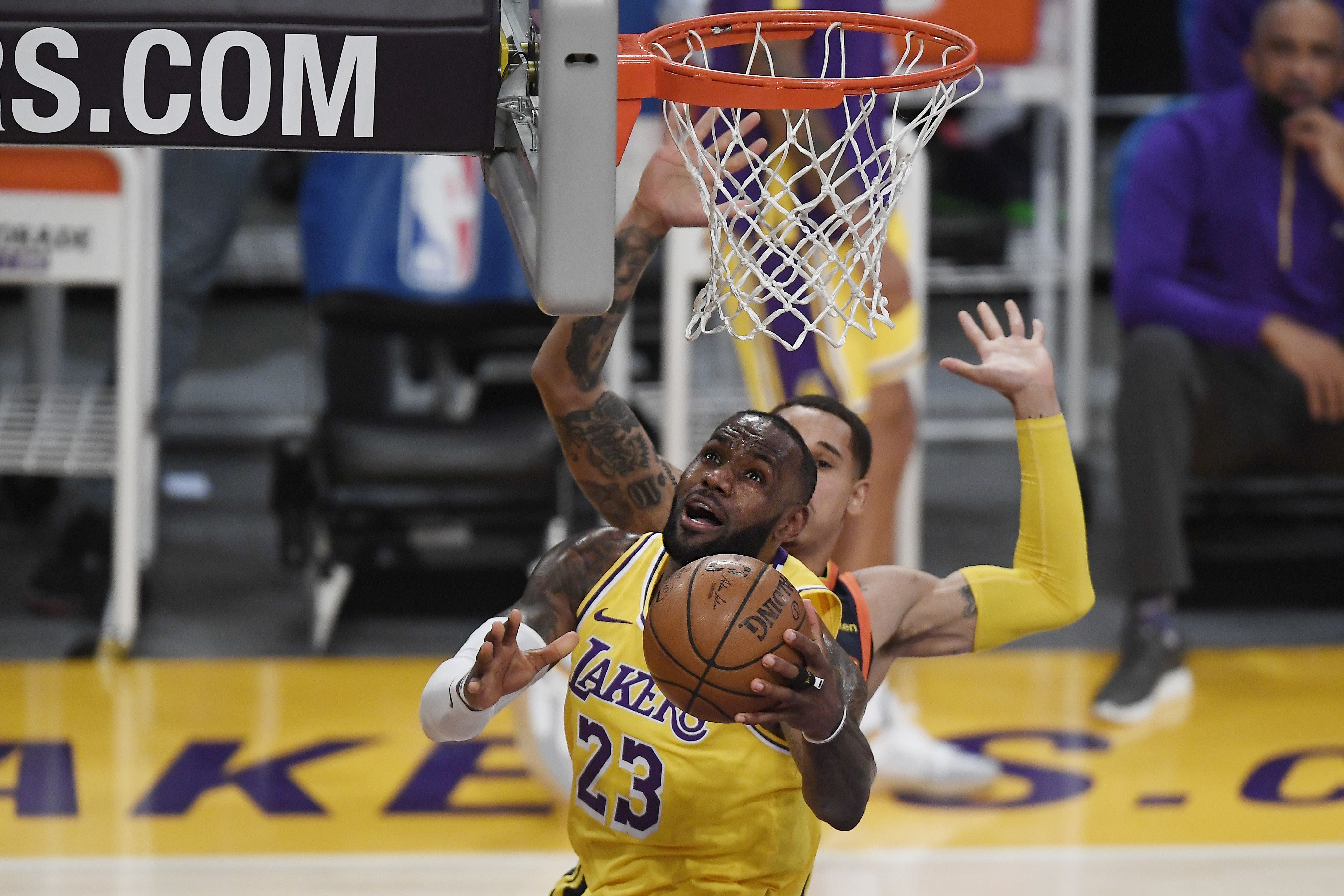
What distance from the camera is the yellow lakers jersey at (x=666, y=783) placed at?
2.30 metres

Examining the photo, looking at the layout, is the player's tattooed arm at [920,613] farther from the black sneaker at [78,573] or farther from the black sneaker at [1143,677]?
the black sneaker at [78,573]

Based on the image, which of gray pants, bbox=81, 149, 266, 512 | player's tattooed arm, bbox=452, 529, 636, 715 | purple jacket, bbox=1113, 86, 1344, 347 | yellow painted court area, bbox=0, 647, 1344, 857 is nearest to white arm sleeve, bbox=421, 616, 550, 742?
player's tattooed arm, bbox=452, 529, 636, 715

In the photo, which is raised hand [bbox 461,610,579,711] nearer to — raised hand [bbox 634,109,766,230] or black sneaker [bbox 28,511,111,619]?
raised hand [bbox 634,109,766,230]

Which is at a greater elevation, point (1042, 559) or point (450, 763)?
point (1042, 559)

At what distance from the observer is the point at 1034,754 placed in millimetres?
4277

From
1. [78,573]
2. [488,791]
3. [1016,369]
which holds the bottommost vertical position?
[488,791]

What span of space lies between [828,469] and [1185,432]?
8.73 ft

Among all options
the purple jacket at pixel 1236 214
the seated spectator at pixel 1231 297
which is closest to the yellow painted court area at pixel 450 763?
the seated spectator at pixel 1231 297

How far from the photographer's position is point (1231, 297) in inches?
202

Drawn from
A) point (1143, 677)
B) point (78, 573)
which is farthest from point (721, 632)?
point (78, 573)

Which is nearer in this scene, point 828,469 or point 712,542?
point 712,542

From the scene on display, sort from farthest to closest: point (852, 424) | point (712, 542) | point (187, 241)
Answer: point (187, 241), point (852, 424), point (712, 542)

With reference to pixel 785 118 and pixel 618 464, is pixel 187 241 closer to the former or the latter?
pixel 618 464

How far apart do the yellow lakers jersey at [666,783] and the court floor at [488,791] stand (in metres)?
1.28
